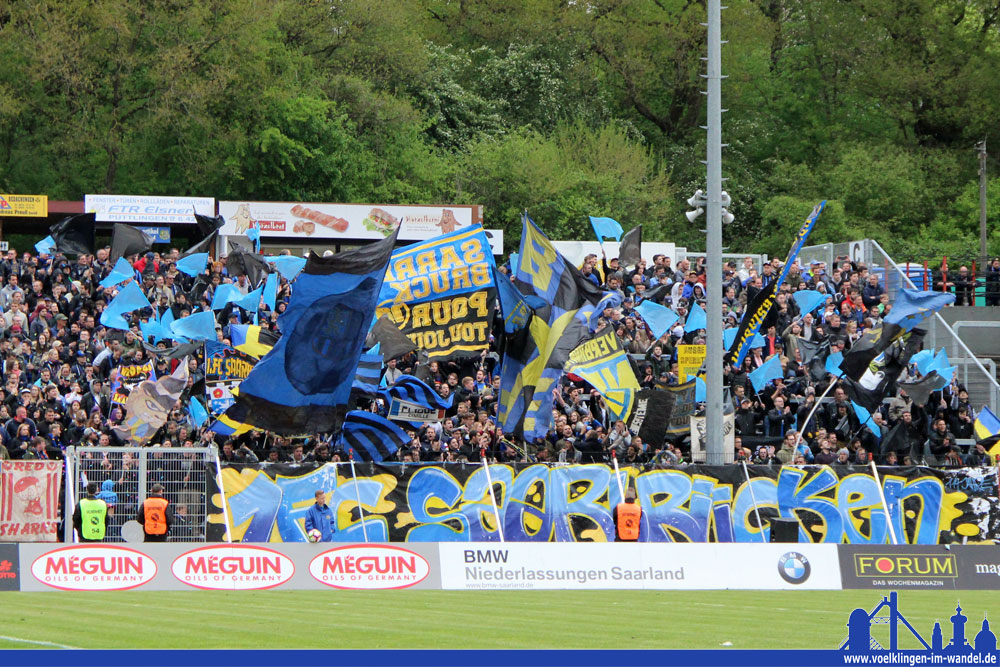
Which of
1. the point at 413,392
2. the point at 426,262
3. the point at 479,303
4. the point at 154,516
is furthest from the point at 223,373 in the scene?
the point at 479,303

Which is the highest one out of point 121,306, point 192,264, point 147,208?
point 147,208

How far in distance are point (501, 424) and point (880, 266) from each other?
57.9 ft

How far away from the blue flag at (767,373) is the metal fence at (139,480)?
11.7m

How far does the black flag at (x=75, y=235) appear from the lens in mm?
36625

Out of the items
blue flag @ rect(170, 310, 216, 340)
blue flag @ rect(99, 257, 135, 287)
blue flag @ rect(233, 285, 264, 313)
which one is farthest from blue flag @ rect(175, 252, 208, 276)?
blue flag @ rect(170, 310, 216, 340)

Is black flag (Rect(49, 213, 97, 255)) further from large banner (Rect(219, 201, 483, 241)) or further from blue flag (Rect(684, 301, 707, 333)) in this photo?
blue flag (Rect(684, 301, 707, 333))

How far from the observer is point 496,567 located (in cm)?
2366

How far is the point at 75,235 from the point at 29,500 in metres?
14.5

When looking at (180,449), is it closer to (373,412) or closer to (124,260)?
(373,412)

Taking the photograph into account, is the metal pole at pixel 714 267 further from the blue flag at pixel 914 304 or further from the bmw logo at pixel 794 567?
the blue flag at pixel 914 304

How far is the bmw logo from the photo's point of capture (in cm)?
2394

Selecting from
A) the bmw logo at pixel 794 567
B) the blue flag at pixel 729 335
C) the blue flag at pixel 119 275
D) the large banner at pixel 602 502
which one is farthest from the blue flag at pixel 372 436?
the blue flag at pixel 729 335

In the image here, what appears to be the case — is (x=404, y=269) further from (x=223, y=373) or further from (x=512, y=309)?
(x=223, y=373)

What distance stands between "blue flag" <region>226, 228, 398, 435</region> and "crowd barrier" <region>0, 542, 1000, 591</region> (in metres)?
2.55
